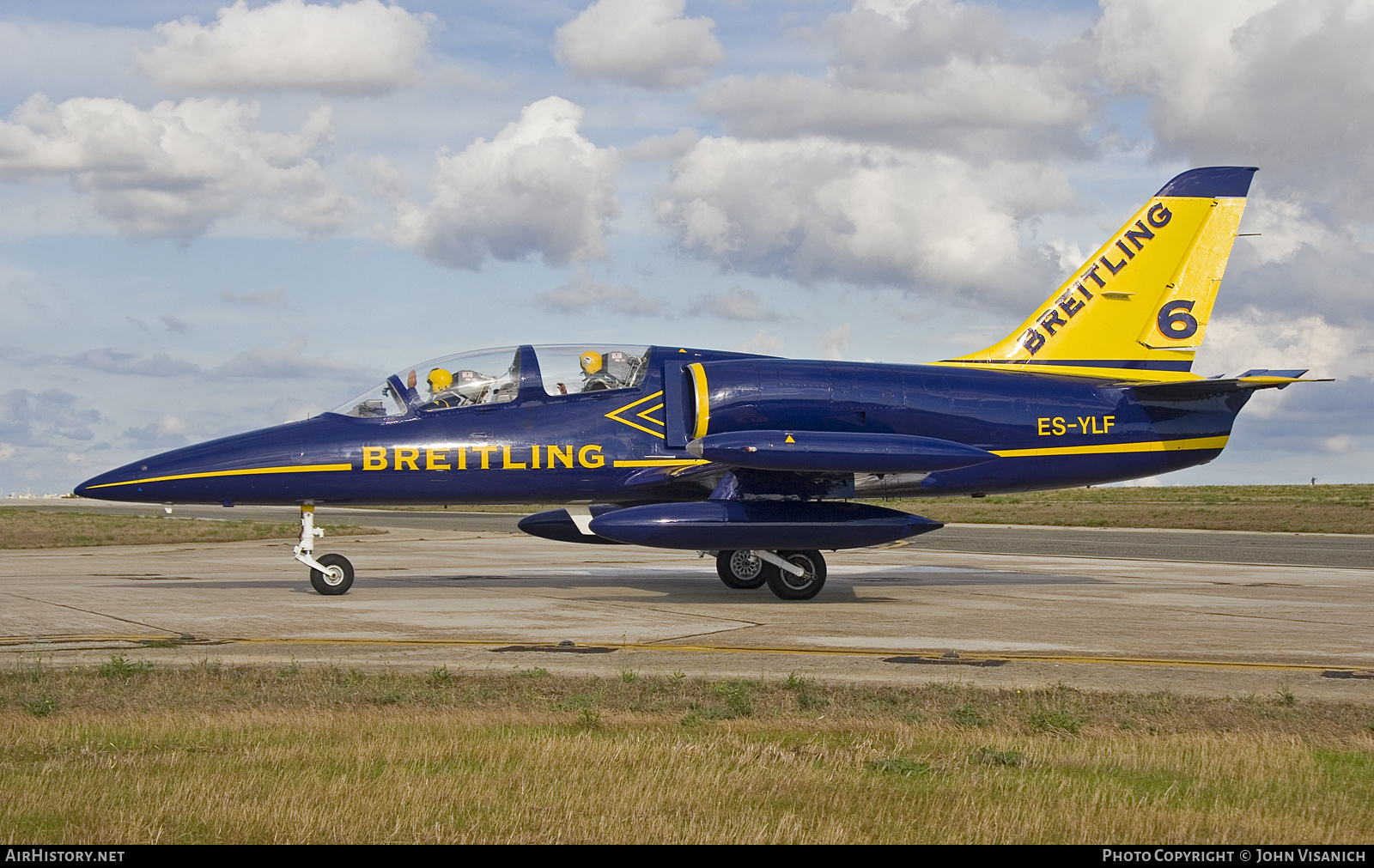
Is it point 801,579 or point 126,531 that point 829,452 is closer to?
point 801,579

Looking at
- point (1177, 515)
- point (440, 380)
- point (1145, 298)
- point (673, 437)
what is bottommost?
point (1177, 515)

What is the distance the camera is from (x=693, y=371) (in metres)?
16.7

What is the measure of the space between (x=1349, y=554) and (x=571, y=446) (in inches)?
855

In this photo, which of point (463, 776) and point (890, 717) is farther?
point (890, 717)

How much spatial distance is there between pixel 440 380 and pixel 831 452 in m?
5.54

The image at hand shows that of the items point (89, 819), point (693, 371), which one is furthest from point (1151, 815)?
point (693, 371)

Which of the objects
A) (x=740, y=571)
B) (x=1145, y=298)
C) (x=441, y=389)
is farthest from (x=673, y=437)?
(x=1145, y=298)

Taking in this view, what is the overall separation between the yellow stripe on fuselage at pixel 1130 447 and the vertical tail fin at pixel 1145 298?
125 centimetres

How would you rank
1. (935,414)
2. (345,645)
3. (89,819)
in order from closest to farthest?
(89,819) < (345,645) < (935,414)

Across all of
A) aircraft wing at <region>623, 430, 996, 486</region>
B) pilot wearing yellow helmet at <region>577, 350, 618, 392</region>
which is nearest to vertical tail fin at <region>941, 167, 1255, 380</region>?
aircraft wing at <region>623, 430, 996, 486</region>

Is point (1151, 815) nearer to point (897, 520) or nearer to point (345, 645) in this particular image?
point (345, 645)

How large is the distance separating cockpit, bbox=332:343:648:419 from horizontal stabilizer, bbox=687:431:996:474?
1.91 metres

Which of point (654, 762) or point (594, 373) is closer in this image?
point (654, 762)

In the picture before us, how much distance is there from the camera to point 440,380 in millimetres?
16672
